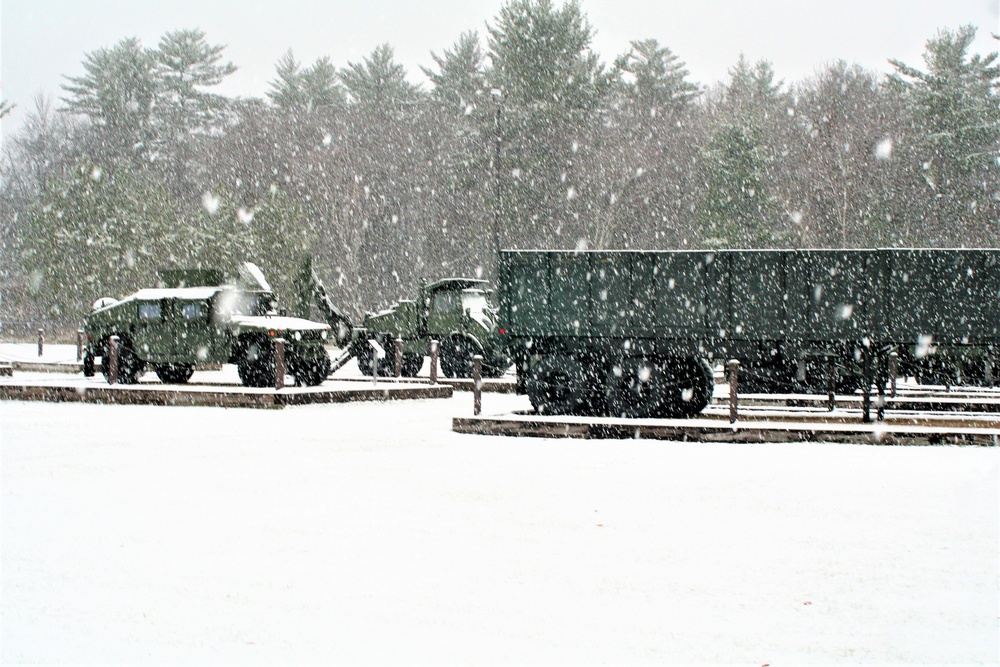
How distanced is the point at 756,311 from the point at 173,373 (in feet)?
43.2

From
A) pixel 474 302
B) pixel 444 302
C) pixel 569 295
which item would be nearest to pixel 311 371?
pixel 444 302

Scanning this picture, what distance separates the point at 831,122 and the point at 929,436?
156 ft

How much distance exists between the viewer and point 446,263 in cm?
6769

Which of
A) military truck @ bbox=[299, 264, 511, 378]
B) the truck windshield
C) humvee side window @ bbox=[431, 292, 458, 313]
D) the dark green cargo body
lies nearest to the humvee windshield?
military truck @ bbox=[299, 264, 511, 378]

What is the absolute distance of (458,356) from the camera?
90.6 feet

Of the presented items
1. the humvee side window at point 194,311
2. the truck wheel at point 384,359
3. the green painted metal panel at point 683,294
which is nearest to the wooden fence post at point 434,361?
the truck wheel at point 384,359

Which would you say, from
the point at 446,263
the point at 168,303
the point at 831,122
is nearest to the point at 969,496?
the point at 168,303

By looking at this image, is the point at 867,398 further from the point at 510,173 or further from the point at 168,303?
the point at 510,173

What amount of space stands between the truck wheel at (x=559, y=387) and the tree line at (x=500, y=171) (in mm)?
30274

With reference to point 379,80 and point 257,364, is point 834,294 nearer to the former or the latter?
point 257,364

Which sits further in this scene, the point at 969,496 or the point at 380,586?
the point at 969,496

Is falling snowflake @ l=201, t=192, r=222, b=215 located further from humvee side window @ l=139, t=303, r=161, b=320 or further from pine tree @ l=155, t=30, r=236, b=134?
humvee side window @ l=139, t=303, r=161, b=320

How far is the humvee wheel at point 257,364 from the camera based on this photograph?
22.4 metres

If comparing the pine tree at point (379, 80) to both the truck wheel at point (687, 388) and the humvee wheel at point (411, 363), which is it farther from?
the truck wheel at point (687, 388)
